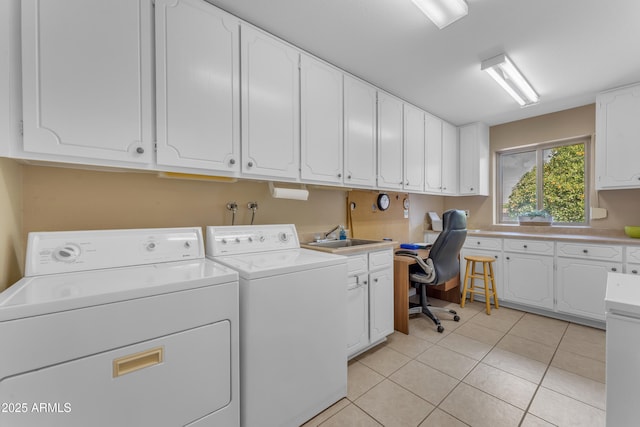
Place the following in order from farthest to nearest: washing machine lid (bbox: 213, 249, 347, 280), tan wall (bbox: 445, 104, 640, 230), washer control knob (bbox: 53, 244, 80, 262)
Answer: tan wall (bbox: 445, 104, 640, 230)
washing machine lid (bbox: 213, 249, 347, 280)
washer control knob (bbox: 53, 244, 80, 262)

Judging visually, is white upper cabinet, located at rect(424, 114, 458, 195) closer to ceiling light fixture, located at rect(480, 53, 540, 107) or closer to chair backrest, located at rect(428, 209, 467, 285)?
chair backrest, located at rect(428, 209, 467, 285)

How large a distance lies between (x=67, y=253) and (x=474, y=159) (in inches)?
167

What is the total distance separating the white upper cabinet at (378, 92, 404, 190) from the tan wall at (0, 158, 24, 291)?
2450 millimetres

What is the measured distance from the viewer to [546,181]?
341 centimetres

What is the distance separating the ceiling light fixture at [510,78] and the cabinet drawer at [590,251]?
1.59m

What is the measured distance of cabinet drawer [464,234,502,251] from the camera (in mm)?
3176

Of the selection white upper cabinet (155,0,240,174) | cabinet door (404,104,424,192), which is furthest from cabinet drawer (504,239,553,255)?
white upper cabinet (155,0,240,174)

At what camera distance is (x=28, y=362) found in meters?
0.79

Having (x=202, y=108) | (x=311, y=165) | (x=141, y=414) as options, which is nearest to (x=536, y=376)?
(x=311, y=165)

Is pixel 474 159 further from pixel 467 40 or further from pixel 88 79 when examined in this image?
pixel 88 79

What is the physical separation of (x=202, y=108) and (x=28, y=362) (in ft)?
4.26

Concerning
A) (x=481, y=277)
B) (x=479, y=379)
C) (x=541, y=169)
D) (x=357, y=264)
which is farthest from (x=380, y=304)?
(x=541, y=169)

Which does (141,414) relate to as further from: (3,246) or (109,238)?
(3,246)

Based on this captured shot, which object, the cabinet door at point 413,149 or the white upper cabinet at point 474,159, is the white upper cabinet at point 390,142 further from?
the white upper cabinet at point 474,159
